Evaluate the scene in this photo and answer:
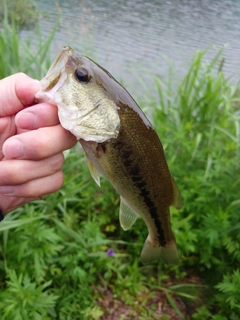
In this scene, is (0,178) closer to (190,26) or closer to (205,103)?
(205,103)

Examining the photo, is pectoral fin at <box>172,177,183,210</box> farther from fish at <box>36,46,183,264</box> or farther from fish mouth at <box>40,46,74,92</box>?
fish mouth at <box>40,46,74,92</box>

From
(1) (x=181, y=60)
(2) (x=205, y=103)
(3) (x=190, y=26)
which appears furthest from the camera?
(3) (x=190, y=26)

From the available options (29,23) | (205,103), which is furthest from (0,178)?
(29,23)

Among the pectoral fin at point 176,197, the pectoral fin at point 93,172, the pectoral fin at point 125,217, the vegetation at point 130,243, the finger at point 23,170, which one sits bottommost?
the vegetation at point 130,243

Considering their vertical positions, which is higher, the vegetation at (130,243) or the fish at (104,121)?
the fish at (104,121)

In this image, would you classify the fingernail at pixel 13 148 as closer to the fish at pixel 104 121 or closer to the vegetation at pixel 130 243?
the fish at pixel 104 121

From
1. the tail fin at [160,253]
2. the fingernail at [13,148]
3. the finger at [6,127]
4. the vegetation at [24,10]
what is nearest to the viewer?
the fingernail at [13,148]

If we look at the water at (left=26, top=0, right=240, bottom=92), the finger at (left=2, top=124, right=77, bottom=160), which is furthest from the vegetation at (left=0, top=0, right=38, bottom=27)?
the finger at (left=2, top=124, right=77, bottom=160)

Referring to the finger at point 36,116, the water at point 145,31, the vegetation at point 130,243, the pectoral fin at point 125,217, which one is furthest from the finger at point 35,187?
the water at point 145,31
